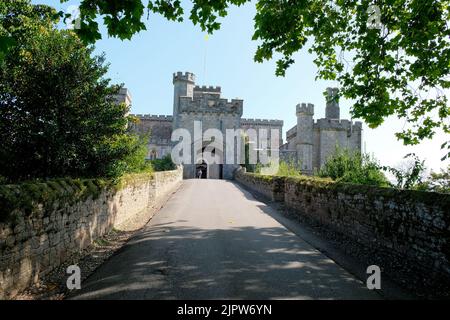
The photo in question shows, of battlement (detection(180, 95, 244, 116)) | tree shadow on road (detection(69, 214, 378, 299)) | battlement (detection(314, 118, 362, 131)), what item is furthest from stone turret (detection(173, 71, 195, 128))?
tree shadow on road (detection(69, 214, 378, 299))

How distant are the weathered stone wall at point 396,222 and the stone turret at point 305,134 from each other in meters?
28.4

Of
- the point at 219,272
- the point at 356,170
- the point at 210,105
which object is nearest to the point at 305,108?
the point at 210,105

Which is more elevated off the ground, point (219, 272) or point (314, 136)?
point (314, 136)


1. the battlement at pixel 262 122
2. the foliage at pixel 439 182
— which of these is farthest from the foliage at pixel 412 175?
the battlement at pixel 262 122

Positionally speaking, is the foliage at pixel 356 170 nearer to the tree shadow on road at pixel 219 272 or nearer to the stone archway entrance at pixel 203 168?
the tree shadow on road at pixel 219 272

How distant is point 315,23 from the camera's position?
25.6 ft

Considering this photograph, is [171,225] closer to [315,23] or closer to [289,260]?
[289,260]

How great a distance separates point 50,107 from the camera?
805cm

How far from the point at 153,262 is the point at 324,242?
14.2 feet

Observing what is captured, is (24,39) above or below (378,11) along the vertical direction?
below

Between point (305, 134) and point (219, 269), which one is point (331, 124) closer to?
point (305, 134)

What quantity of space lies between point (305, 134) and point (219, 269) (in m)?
34.4

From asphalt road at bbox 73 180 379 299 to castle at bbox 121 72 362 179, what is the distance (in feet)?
82.0
